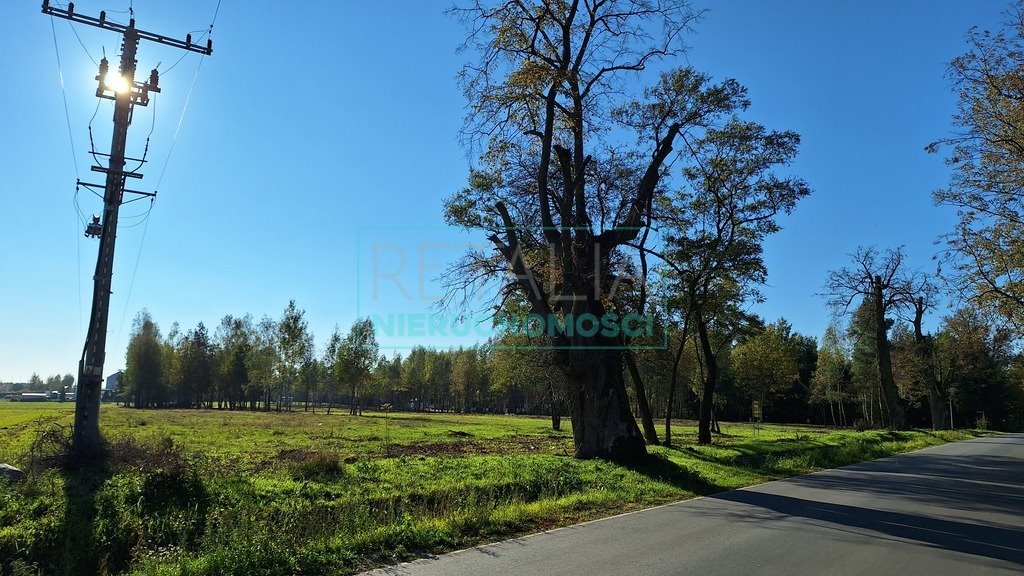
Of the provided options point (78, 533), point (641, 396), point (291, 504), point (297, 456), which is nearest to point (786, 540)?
A: point (291, 504)

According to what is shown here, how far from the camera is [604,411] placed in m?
17.7

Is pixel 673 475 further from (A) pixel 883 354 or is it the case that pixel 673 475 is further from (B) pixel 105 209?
(A) pixel 883 354

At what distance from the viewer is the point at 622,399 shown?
17969mm

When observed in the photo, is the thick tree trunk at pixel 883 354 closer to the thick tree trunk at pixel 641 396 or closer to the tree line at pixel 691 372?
the tree line at pixel 691 372

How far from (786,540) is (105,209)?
15.6 m

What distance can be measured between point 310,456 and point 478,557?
32.1 feet

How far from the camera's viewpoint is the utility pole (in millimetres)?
12867

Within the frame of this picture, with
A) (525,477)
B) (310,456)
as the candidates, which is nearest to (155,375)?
(310,456)

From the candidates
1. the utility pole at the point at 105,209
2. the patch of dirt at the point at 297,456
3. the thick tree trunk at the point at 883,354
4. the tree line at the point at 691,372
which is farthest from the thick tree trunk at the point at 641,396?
the thick tree trunk at the point at 883,354

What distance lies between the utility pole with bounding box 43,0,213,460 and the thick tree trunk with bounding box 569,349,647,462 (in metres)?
12.1

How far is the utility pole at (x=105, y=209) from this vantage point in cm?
1287

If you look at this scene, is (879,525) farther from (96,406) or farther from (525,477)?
(96,406)

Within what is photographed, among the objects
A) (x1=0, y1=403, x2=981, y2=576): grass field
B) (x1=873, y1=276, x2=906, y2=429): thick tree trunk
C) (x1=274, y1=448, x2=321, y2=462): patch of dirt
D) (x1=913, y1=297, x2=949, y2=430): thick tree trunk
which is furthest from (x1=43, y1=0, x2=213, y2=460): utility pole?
(x1=913, y1=297, x2=949, y2=430): thick tree trunk

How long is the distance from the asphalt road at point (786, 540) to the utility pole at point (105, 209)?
32.8 ft
